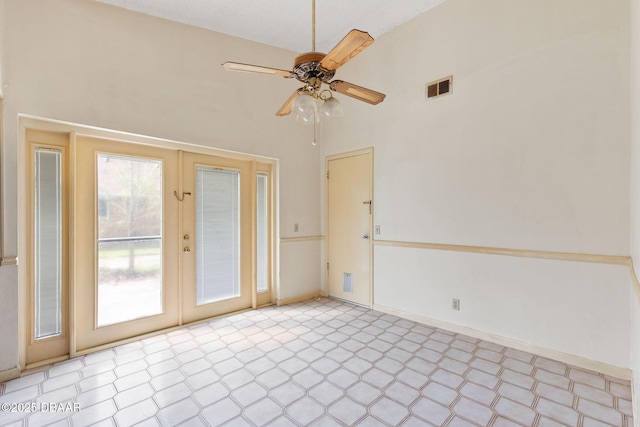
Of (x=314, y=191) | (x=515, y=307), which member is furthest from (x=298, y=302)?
(x=515, y=307)

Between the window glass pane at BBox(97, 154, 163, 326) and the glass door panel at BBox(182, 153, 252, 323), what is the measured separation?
31cm

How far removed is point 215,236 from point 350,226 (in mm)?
1806

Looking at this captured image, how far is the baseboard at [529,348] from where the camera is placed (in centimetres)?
232

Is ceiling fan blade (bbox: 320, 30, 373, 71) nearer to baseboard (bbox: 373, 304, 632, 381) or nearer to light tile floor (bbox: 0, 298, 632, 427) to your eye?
light tile floor (bbox: 0, 298, 632, 427)

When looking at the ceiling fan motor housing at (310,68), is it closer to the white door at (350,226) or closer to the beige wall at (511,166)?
the beige wall at (511,166)

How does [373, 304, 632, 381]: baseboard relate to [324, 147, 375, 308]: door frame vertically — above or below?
below

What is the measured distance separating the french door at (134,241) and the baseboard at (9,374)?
0.17 metres

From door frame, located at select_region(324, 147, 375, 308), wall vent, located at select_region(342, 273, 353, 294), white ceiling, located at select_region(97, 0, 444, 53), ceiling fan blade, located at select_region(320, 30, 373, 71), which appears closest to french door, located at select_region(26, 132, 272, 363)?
door frame, located at select_region(324, 147, 375, 308)

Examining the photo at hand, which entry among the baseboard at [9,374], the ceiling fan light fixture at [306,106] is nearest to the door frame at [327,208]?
the ceiling fan light fixture at [306,106]

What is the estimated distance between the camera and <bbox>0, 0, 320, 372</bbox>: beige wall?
7.63 feet

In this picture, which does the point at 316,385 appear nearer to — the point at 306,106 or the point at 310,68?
the point at 306,106

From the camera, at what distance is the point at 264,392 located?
2129 mm

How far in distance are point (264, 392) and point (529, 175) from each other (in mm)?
2898

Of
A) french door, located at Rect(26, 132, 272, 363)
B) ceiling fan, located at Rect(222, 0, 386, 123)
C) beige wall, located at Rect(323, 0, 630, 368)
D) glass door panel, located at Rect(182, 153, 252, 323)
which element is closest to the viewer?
ceiling fan, located at Rect(222, 0, 386, 123)
